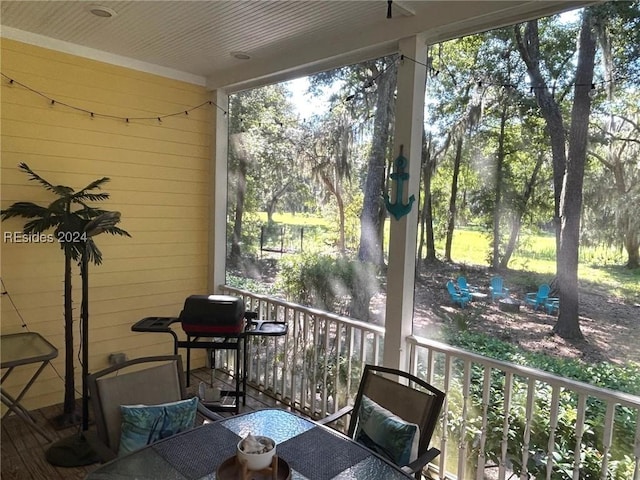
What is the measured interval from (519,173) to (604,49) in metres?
0.69

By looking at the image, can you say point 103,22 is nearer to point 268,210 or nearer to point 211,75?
point 211,75

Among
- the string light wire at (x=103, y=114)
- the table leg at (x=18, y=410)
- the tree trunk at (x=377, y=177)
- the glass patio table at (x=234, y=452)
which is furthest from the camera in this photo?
the string light wire at (x=103, y=114)

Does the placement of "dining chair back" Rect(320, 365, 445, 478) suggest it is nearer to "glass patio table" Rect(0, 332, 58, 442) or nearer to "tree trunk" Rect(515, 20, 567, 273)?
"tree trunk" Rect(515, 20, 567, 273)

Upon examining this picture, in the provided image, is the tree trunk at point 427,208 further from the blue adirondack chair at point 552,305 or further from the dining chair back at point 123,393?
the dining chair back at point 123,393

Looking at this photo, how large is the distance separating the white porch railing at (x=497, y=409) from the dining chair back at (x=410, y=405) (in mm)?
614

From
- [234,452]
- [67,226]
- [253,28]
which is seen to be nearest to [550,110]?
[253,28]

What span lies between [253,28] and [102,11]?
970 mm

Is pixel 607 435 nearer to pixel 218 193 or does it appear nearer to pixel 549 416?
pixel 549 416

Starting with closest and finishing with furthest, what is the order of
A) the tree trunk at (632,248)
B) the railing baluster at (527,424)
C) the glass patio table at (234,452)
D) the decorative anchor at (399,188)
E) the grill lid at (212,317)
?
the glass patio table at (234,452) < the tree trunk at (632,248) < the railing baluster at (527,424) < the decorative anchor at (399,188) < the grill lid at (212,317)

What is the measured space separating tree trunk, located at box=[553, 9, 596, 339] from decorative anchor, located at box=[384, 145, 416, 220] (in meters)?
0.86

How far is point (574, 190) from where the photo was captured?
223cm

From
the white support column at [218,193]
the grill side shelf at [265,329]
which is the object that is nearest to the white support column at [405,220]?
the grill side shelf at [265,329]

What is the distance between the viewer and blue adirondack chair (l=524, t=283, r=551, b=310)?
234cm

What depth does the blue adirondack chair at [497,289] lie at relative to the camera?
8.20ft
